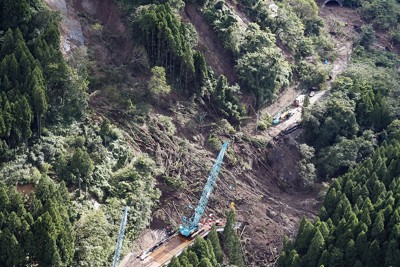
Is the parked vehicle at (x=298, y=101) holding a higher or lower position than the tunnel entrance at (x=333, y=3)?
lower

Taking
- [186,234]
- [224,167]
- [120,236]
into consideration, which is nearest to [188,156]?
[224,167]

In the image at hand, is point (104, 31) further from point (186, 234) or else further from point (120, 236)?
point (120, 236)

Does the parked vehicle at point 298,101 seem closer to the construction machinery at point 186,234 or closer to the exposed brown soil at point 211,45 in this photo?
the exposed brown soil at point 211,45

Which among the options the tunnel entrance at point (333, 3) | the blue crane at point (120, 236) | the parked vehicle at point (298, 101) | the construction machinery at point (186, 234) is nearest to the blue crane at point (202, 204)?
the construction machinery at point (186, 234)

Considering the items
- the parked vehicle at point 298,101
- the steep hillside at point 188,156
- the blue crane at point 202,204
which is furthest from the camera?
the parked vehicle at point 298,101

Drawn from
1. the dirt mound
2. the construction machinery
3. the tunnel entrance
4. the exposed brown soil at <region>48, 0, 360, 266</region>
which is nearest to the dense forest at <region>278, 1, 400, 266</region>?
the exposed brown soil at <region>48, 0, 360, 266</region>
